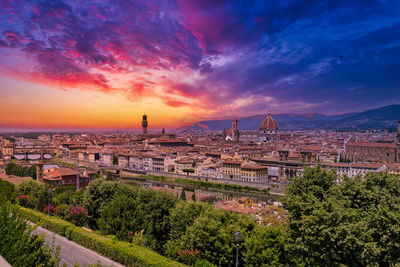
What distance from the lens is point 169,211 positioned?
12.4 meters

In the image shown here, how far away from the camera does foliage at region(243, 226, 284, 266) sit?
776 centimetres

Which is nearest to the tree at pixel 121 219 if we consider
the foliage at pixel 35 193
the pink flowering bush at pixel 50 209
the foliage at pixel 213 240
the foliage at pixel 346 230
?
the foliage at pixel 213 240

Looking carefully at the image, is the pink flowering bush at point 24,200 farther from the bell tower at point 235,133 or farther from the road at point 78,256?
the bell tower at point 235,133

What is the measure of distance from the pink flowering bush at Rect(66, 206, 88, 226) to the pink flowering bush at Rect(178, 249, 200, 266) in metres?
5.89

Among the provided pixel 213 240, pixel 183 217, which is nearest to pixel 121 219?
pixel 183 217

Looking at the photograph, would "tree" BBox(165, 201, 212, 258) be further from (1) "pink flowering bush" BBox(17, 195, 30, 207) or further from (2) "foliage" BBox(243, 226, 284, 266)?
(1) "pink flowering bush" BBox(17, 195, 30, 207)

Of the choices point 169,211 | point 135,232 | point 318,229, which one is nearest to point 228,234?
point 318,229

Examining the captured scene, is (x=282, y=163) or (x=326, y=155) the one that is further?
(x=326, y=155)

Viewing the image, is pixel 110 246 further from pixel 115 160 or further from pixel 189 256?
pixel 115 160

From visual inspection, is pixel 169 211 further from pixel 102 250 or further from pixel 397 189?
pixel 397 189

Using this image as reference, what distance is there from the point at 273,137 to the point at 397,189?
107m

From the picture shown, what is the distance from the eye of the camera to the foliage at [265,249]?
7.76 m

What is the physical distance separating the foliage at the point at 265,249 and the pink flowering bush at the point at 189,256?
1.33 meters

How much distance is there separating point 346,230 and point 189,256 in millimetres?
4099
